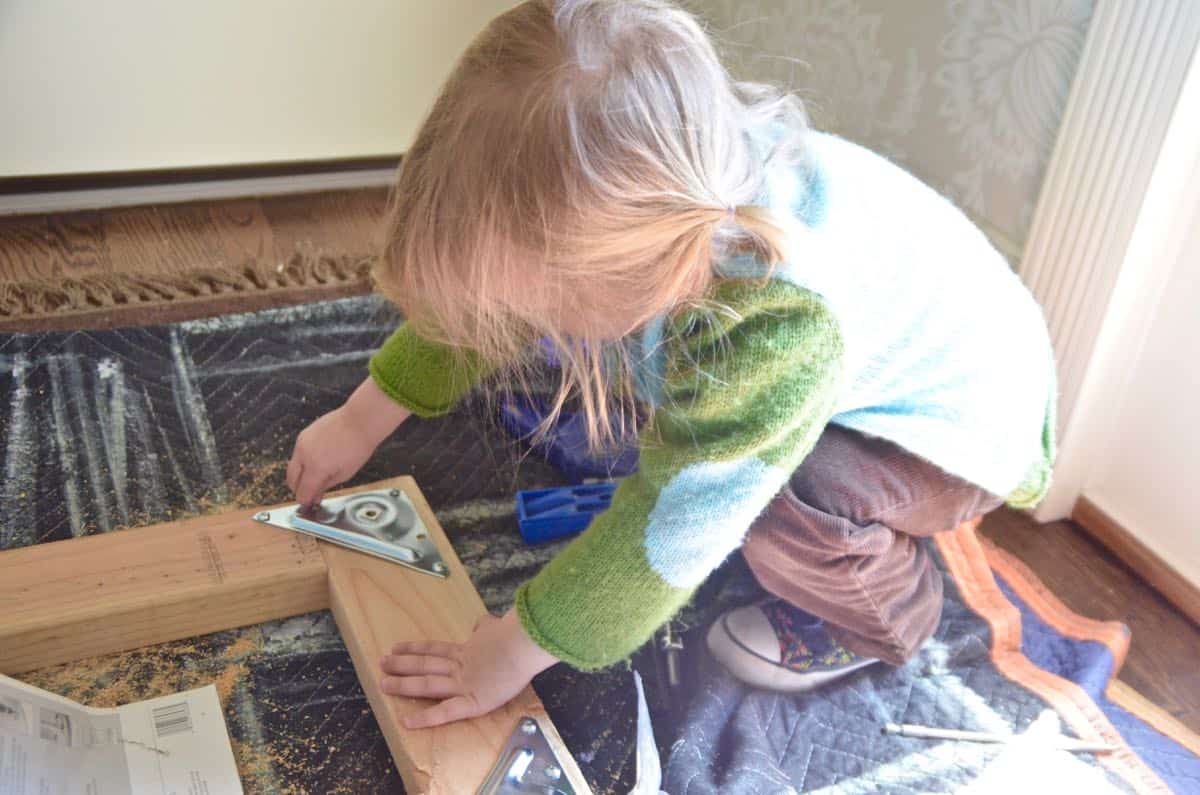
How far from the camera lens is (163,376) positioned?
1.26m

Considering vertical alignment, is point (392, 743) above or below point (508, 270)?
below

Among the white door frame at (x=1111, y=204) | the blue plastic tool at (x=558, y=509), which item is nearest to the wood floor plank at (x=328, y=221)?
the blue plastic tool at (x=558, y=509)

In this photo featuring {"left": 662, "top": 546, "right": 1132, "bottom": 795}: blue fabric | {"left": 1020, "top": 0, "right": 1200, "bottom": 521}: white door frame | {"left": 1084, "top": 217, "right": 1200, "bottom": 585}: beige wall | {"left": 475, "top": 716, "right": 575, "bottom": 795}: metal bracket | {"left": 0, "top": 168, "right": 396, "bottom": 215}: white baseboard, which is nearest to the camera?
{"left": 475, "top": 716, "right": 575, "bottom": 795}: metal bracket

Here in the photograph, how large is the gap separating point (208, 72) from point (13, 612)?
1018 millimetres

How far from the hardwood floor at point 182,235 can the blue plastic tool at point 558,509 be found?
2.11ft

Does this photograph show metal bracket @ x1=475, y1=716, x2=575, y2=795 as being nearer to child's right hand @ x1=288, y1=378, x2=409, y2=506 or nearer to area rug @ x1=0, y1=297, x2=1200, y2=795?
area rug @ x1=0, y1=297, x2=1200, y2=795

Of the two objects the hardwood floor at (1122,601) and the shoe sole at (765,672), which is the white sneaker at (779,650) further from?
the hardwood floor at (1122,601)

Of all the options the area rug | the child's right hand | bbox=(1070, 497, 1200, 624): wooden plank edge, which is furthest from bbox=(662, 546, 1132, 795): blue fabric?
the child's right hand

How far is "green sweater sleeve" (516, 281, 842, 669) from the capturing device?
72 centimetres

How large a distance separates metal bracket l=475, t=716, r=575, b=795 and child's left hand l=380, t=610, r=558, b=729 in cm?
4

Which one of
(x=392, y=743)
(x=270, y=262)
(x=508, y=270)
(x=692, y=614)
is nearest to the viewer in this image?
(x=508, y=270)

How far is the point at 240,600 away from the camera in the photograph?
0.93 m

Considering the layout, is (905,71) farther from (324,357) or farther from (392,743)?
(392,743)

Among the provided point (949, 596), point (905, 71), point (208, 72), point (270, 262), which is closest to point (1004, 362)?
point (949, 596)
